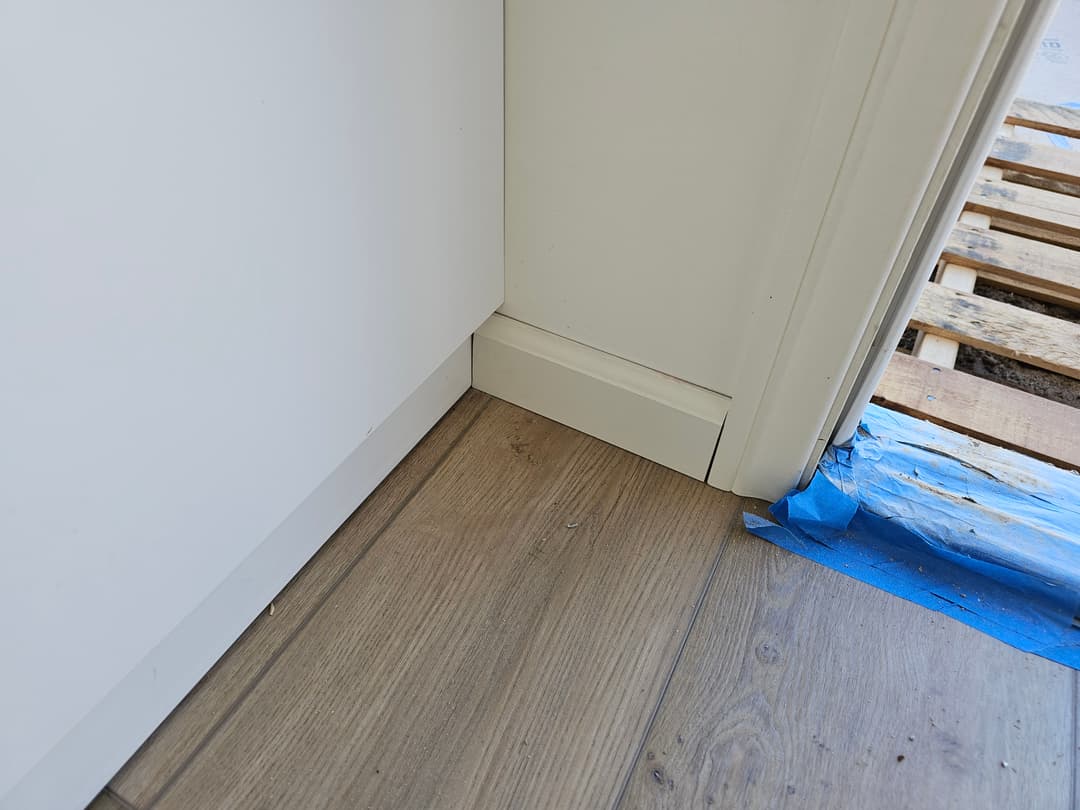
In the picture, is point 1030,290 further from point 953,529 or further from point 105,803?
point 105,803

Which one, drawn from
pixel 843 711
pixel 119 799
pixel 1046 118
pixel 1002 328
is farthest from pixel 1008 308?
pixel 119 799

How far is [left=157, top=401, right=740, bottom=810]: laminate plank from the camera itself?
0.63 meters

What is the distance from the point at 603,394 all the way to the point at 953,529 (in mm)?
374

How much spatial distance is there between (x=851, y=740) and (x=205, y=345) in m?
0.59

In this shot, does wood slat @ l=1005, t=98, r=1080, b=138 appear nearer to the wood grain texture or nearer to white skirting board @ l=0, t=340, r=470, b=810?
the wood grain texture

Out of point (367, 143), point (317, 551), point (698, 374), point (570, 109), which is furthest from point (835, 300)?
point (317, 551)

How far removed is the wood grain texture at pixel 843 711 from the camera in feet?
2.11

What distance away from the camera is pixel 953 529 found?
0.80 meters

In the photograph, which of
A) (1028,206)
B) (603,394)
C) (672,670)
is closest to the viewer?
(672,670)

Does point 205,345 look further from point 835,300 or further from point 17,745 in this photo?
point 835,300

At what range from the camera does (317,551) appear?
779 millimetres

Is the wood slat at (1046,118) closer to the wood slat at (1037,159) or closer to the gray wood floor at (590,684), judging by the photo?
the wood slat at (1037,159)

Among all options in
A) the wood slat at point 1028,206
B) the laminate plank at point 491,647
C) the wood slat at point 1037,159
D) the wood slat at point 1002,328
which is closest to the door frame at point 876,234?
the laminate plank at point 491,647

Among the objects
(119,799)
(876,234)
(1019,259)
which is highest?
(876,234)
